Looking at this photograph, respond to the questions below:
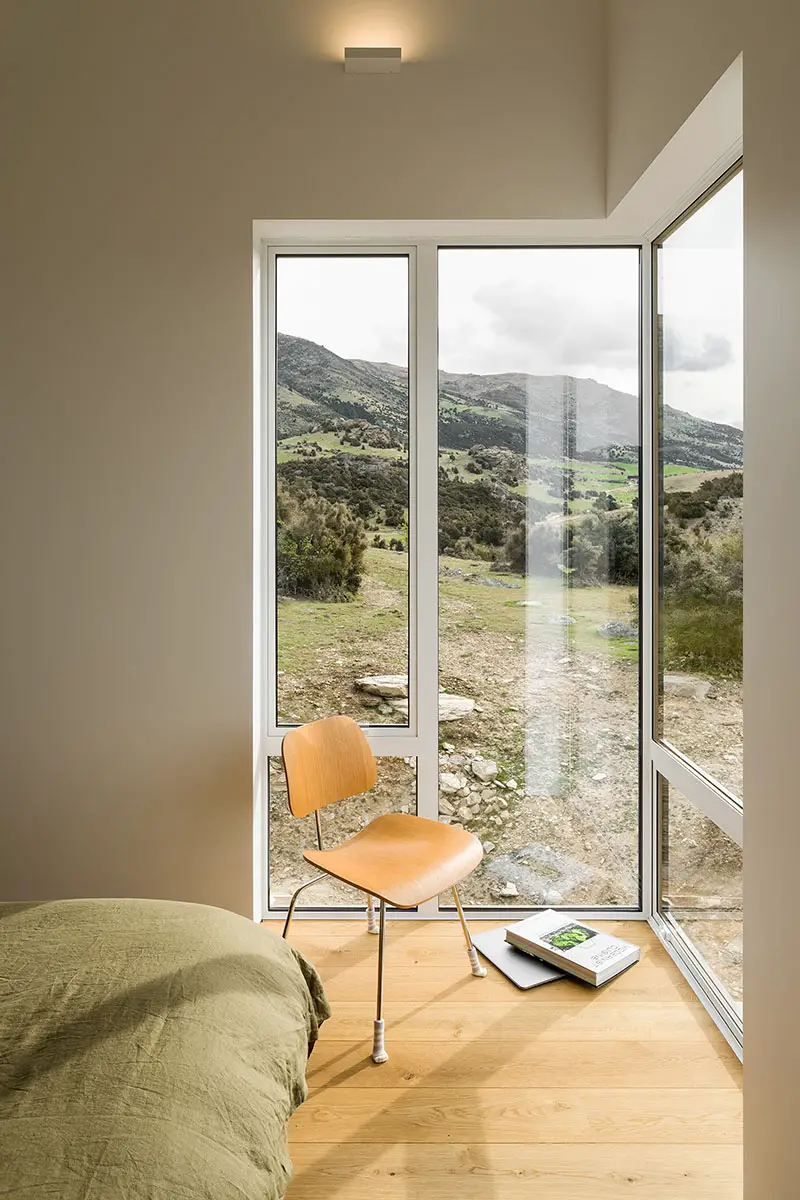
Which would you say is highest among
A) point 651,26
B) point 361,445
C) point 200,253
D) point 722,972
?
point 651,26

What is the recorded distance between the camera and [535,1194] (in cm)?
158

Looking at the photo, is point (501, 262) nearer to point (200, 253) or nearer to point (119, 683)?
point (200, 253)

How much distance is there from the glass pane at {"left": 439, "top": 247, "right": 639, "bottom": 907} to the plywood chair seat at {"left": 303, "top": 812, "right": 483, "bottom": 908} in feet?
1.18

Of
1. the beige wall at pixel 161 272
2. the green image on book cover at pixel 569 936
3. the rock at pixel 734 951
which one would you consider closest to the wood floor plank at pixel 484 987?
the green image on book cover at pixel 569 936

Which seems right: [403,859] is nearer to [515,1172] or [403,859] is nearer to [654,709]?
[515,1172]

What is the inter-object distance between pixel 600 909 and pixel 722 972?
592mm

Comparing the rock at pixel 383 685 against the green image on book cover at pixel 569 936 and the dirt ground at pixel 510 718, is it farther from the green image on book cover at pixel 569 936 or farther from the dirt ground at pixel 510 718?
the green image on book cover at pixel 569 936

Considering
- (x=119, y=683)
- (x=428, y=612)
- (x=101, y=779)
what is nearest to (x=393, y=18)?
(x=428, y=612)

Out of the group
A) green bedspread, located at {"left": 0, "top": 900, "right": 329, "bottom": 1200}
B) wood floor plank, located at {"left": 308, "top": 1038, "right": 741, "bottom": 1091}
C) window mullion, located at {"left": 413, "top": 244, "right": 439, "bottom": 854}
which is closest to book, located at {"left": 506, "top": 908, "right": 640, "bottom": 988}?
wood floor plank, located at {"left": 308, "top": 1038, "right": 741, "bottom": 1091}

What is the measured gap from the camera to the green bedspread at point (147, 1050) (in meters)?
1.04

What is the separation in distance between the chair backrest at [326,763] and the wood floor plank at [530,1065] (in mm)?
657

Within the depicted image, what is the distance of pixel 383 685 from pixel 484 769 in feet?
1.51

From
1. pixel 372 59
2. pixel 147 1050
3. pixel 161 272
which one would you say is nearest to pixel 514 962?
pixel 147 1050

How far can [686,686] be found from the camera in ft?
7.72
